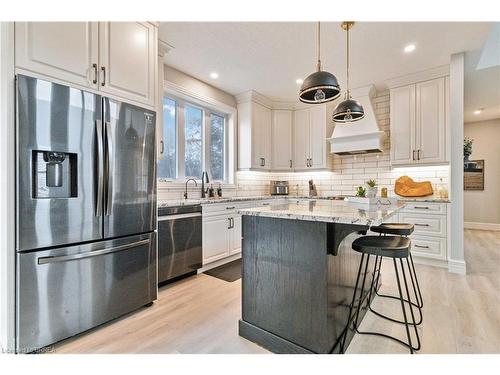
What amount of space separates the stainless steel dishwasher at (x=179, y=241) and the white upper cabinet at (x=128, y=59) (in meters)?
1.14

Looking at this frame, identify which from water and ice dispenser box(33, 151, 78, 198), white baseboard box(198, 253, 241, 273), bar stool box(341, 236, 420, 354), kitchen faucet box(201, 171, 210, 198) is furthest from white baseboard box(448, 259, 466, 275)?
water and ice dispenser box(33, 151, 78, 198)

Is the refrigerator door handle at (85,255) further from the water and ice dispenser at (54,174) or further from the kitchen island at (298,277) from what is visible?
the kitchen island at (298,277)

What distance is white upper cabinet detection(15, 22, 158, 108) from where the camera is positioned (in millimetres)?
1640

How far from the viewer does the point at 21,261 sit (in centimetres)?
157

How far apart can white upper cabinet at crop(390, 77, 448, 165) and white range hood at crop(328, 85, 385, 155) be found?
25 centimetres

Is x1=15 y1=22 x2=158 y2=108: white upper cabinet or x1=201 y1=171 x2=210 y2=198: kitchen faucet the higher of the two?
x1=15 y1=22 x2=158 y2=108: white upper cabinet

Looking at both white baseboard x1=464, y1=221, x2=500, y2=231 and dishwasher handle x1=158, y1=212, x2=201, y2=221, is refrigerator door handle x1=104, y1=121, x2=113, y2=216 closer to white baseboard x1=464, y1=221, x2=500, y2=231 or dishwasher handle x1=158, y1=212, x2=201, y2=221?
dishwasher handle x1=158, y1=212, x2=201, y2=221

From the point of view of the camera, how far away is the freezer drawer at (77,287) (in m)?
1.60

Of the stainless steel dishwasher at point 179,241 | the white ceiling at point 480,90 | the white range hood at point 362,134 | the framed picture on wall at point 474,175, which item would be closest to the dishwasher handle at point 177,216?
the stainless steel dishwasher at point 179,241

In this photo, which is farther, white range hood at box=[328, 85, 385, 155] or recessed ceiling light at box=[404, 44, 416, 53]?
white range hood at box=[328, 85, 385, 155]

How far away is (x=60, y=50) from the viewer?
1.75 metres

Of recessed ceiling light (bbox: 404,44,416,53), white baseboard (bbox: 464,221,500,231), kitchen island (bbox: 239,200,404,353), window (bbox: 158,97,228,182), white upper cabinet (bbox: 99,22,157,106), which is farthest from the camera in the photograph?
white baseboard (bbox: 464,221,500,231)

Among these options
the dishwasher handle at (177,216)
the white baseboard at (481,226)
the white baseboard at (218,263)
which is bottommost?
the white baseboard at (218,263)
